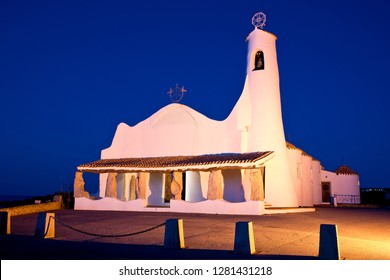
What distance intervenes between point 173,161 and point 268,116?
211 inches

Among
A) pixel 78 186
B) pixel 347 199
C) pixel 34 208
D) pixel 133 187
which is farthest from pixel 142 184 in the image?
pixel 347 199

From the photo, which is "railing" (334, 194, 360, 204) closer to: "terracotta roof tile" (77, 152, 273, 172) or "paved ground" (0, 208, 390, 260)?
"terracotta roof tile" (77, 152, 273, 172)

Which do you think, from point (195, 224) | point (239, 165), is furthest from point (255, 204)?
point (195, 224)

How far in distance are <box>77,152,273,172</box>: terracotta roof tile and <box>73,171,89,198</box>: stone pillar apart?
0.39 meters

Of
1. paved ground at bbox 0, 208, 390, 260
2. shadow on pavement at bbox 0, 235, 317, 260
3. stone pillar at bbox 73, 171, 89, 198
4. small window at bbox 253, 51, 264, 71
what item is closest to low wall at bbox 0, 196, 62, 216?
stone pillar at bbox 73, 171, 89, 198

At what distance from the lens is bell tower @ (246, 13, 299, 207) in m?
19.9

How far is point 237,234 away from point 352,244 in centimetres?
303

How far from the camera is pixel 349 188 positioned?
29.5 metres

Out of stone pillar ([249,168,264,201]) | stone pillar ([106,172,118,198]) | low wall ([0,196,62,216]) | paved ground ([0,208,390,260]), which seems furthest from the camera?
stone pillar ([106,172,118,198])

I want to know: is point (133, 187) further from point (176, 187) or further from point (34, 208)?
point (34, 208)

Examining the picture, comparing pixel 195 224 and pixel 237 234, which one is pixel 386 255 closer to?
pixel 237 234

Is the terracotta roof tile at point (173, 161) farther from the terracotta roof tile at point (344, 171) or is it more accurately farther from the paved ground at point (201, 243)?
the terracotta roof tile at point (344, 171)
